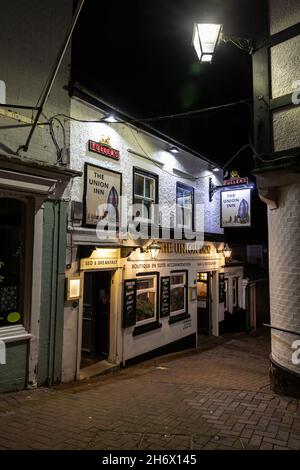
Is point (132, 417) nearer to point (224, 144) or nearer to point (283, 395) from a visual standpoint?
point (283, 395)

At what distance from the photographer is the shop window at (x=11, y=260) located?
6.22 metres

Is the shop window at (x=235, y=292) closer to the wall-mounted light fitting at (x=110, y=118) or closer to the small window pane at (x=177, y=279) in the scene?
the small window pane at (x=177, y=279)

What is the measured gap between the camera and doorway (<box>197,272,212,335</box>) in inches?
564

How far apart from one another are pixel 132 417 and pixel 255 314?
13.7m

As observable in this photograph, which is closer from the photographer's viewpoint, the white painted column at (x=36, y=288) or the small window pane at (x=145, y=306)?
the white painted column at (x=36, y=288)

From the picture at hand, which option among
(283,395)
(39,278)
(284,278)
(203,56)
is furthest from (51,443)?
(203,56)

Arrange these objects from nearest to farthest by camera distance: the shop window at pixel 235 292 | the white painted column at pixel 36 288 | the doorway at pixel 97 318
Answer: the white painted column at pixel 36 288
the doorway at pixel 97 318
the shop window at pixel 235 292

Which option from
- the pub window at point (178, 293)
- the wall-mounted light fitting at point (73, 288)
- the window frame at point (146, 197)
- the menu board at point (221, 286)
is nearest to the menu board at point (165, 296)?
the pub window at point (178, 293)

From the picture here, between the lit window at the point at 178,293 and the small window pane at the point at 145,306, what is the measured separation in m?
1.24

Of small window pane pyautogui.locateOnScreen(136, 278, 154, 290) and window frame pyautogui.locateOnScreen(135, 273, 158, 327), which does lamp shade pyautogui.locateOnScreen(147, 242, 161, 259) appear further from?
small window pane pyautogui.locateOnScreen(136, 278, 154, 290)

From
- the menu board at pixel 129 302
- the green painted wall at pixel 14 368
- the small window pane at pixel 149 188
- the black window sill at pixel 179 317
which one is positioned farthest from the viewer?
the black window sill at pixel 179 317

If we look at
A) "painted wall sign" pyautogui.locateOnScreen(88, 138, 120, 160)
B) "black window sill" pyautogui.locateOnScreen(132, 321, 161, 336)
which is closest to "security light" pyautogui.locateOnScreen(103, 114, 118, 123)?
"painted wall sign" pyautogui.locateOnScreen(88, 138, 120, 160)

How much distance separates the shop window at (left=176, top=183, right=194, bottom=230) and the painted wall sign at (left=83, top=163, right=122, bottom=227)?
10.5 feet

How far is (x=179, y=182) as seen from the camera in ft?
38.0
